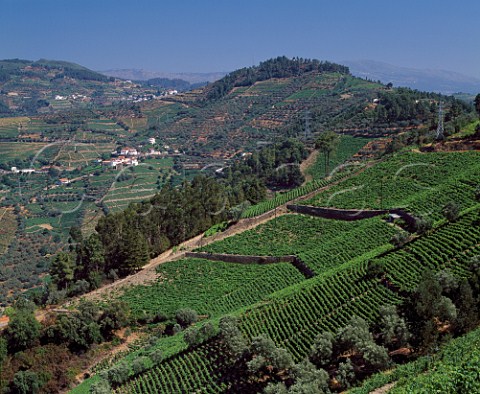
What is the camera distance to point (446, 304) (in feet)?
69.5

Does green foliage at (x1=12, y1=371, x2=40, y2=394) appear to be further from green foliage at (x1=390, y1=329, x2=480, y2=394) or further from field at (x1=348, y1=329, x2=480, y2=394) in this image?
green foliage at (x1=390, y1=329, x2=480, y2=394)

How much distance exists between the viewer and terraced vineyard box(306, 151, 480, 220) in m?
35.3

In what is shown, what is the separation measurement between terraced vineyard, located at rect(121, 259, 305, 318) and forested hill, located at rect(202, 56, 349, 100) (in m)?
107

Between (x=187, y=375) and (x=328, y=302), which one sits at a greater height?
(x=328, y=302)

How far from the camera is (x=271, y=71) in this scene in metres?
144

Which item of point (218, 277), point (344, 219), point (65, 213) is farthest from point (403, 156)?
point (65, 213)

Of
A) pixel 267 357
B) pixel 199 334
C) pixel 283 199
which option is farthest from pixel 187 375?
pixel 283 199

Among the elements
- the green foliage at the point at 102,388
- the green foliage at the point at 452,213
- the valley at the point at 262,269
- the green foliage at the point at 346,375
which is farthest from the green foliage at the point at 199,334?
the green foliage at the point at 452,213

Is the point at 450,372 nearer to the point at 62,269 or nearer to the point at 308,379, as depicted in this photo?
the point at 308,379

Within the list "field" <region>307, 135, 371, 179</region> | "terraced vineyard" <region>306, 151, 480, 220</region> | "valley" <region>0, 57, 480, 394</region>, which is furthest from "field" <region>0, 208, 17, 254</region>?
"terraced vineyard" <region>306, 151, 480, 220</region>

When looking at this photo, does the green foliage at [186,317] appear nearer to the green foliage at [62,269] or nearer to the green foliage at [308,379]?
the green foliage at [308,379]

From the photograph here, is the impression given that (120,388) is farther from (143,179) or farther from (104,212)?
(143,179)

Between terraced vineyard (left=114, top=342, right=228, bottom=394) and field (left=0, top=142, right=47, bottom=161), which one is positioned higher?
field (left=0, top=142, right=47, bottom=161)

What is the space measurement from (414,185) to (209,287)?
1928cm
